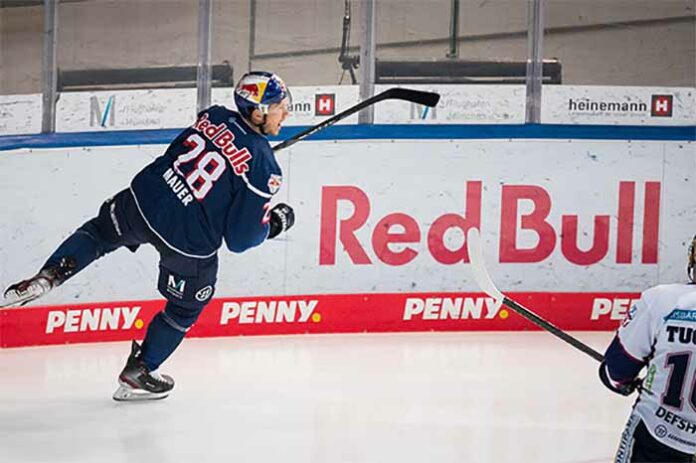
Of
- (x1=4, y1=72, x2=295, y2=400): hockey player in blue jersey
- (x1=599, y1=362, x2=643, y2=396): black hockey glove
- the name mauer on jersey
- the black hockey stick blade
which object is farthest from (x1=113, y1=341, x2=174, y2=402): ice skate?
(x1=599, y1=362, x2=643, y2=396): black hockey glove

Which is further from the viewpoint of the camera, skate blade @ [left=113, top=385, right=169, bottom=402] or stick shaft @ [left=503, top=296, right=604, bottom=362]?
skate blade @ [left=113, top=385, right=169, bottom=402]

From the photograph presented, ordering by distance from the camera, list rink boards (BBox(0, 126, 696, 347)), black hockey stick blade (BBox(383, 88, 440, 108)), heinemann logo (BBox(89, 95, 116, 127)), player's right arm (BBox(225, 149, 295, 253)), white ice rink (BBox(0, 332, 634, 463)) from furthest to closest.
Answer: rink boards (BBox(0, 126, 696, 347)), heinemann logo (BBox(89, 95, 116, 127)), black hockey stick blade (BBox(383, 88, 440, 108)), player's right arm (BBox(225, 149, 295, 253)), white ice rink (BBox(0, 332, 634, 463))

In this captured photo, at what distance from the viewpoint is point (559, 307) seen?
798 cm

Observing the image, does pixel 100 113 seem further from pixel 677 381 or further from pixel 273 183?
pixel 677 381

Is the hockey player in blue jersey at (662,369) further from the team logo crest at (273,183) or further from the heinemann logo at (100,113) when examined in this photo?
the heinemann logo at (100,113)

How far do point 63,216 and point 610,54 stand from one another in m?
3.01

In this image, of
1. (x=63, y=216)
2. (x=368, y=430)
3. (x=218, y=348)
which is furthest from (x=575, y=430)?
(x=63, y=216)

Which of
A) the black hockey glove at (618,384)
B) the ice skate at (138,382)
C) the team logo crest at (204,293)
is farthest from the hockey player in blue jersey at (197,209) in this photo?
the black hockey glove at (618,384)

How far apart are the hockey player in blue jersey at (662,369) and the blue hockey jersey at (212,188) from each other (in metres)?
2.23

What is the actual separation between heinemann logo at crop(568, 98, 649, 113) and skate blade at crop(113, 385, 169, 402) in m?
3.00

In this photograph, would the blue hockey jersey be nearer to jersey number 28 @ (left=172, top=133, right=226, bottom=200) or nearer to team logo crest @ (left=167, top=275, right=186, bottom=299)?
jersey number 28 @ (left=172, top=133, right=226, bottom=200)

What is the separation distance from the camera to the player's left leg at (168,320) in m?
5.81

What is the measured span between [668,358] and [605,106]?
4641mm

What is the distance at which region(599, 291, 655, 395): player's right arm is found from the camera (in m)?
3.59
